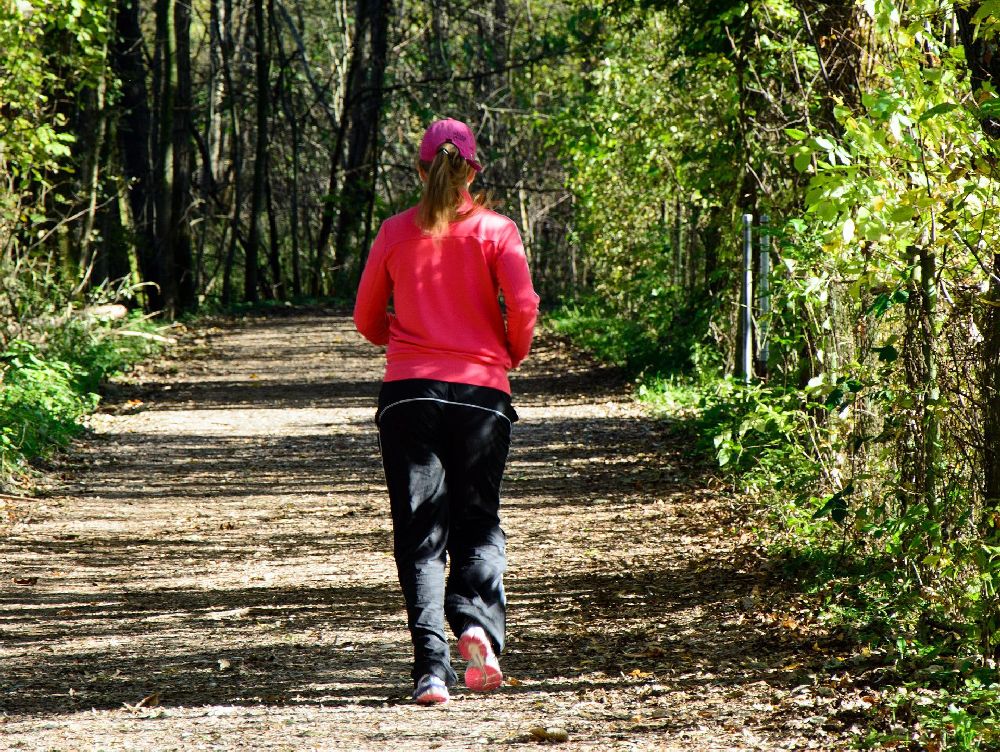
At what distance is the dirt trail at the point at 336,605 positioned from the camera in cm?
450

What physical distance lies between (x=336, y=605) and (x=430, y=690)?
1910 millimetres

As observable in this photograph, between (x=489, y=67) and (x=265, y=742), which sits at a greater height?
(x=489, y=67)

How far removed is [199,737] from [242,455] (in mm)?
6834

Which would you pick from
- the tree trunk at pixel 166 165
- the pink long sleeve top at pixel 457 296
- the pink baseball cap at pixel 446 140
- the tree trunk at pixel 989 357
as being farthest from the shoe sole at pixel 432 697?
the tree trunk at pixel 166 165

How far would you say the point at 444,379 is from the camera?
4.60 metres

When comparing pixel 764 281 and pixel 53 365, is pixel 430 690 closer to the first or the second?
pixel 764 281

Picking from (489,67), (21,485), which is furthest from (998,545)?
(489,67)

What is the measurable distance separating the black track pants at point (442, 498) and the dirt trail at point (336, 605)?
1.10 ft

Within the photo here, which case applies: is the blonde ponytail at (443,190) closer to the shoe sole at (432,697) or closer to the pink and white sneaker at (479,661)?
the pink and white sneaker at (479,661)

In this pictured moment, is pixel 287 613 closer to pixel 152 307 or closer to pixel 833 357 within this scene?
pixel 833 357

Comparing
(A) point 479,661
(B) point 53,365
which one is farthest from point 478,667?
(B) point 53,365

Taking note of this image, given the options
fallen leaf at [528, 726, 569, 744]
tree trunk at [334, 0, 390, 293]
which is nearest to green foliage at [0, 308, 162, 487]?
fallen leaf at [528, 726, 569, 744]

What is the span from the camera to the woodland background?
4.69 m

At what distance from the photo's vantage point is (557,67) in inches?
1124
